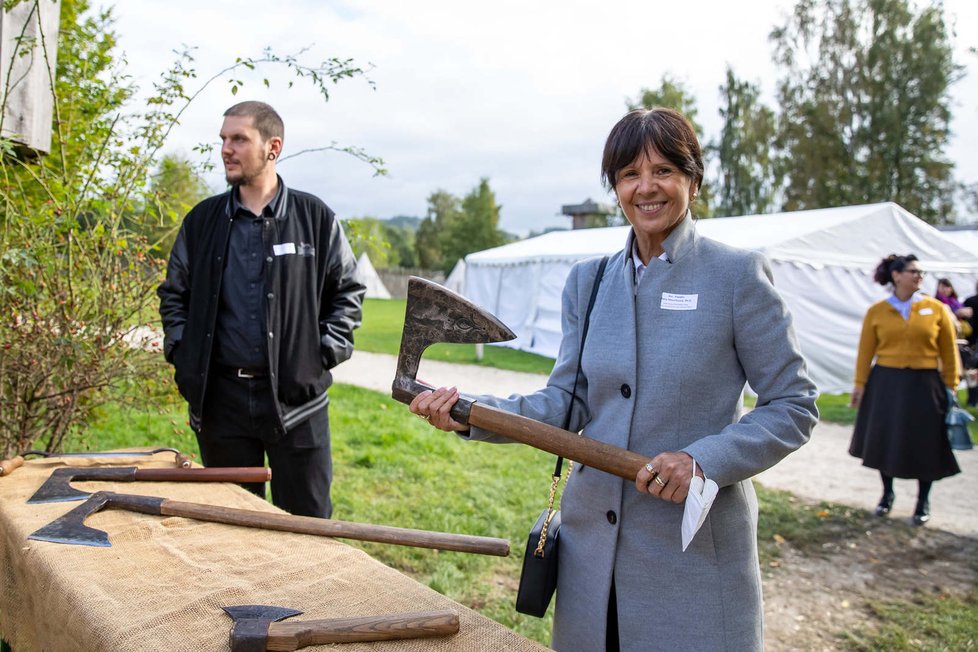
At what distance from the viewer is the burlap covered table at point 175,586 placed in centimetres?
142

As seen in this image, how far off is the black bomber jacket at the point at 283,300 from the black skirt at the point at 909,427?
4212 millimetres

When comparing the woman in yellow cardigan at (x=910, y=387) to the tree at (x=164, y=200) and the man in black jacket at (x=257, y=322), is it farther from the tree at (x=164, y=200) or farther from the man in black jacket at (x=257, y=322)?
the tree at (x=164, y=200)

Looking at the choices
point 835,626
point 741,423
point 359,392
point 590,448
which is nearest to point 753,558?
point 741,423

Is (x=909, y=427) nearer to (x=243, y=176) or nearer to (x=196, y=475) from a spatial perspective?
(x=243, y=176)

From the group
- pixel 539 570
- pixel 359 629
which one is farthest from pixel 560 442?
pixel 359 629

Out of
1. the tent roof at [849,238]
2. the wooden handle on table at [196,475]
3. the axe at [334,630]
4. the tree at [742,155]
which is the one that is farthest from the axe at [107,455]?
the tree at [742,155]

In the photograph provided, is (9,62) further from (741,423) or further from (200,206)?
(741,423)

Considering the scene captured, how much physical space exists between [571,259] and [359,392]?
658 centimetres

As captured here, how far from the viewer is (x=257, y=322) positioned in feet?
9.92

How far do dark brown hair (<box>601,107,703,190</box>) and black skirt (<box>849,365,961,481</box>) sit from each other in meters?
4.50

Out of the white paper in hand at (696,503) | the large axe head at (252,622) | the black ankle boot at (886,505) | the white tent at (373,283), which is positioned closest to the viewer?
the large axe head at (252,622)

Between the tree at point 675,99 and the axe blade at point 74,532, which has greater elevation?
the tree at point 675,99

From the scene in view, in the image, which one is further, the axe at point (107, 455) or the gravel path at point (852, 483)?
the gravel path at point (852, 483)

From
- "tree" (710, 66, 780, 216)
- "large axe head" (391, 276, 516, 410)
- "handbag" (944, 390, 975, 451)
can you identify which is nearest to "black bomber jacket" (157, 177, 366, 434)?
"large axe head" (391, 276, 516, 410)
